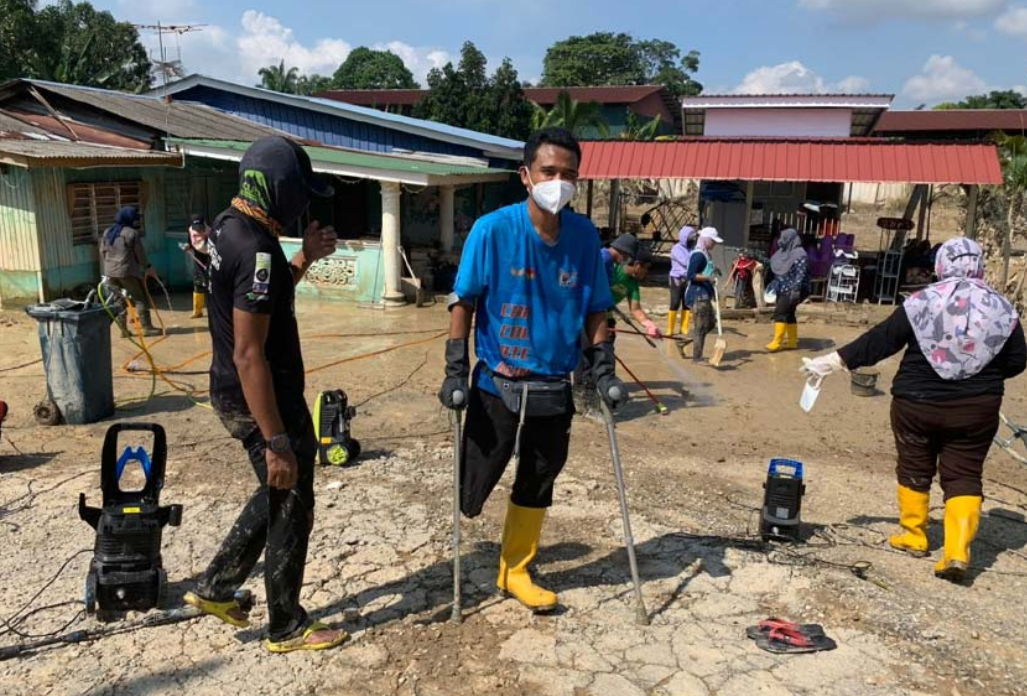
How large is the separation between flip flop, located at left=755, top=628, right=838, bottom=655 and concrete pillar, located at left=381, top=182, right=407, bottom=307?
10486mm

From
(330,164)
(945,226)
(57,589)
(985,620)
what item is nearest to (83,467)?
(57,589)

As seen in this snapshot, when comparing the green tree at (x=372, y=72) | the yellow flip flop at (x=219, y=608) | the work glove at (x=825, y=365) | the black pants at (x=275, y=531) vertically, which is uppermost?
the green tree at (x=372, y=72)

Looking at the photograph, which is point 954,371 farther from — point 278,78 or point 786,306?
point 278,78

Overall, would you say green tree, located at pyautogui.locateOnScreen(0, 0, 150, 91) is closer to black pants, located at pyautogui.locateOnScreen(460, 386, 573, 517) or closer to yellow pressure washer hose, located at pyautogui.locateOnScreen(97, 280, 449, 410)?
yellow pressure washer hose, located at pyautogui.locateOnScreen(97, 280, 449, 410)

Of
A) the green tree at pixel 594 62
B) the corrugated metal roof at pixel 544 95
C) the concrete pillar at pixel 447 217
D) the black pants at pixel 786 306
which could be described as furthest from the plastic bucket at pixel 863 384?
the green tree at pixel 594 62

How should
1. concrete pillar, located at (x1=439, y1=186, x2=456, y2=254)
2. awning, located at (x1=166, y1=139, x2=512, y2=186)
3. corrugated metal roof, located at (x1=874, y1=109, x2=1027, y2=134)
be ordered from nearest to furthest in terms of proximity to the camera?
awning, located at (x1=166, y1=139, x2=512, y2=186) → concrete pillar, located at (x1=439, y1=186, x2=456, y2=254) → corrugated metal roof, located at (x1=874, y1=109, x2=1027, y2=134)

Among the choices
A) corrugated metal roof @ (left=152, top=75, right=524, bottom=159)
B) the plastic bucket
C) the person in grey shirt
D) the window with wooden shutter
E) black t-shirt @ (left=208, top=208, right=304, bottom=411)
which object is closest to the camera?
black t-shirt @ (left=208, top=208, right=304, bottom=411)

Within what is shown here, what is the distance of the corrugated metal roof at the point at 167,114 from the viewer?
47.2ft

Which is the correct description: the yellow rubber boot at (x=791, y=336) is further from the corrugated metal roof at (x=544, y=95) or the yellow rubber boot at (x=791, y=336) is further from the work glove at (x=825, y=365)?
the corrugated metal roof at (x=544, y=95)

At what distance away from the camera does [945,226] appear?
2712cm

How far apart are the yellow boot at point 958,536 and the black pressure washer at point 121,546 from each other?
148 inches

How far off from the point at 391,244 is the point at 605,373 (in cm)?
988

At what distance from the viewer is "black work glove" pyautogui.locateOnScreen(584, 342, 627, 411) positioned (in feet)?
12.0

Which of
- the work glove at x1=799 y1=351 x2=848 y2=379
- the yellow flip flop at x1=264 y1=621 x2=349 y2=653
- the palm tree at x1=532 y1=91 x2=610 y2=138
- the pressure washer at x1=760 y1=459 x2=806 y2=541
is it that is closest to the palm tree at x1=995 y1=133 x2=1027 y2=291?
the work glove at x1=799 y1=351 x2=848 y2=379
